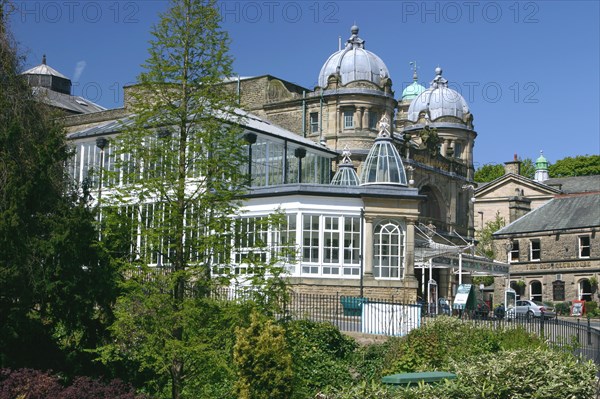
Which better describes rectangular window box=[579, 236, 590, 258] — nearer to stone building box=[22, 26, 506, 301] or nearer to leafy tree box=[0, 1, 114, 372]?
stone building box=[22, 26, 506, 301]

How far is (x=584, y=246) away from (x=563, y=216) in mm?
3038

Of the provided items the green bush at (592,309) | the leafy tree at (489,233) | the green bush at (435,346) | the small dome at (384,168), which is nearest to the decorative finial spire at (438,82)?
the leafy tree at (489,233)

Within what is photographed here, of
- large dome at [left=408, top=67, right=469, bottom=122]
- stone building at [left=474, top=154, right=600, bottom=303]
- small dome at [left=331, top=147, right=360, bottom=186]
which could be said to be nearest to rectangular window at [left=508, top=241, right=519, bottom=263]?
stone building at [left=474, top=154, right=600, bottom=303]

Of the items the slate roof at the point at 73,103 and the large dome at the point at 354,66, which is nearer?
the large dome at the point at 354,66

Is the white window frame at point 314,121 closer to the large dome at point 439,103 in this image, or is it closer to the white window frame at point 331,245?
the large dome at point 439,103

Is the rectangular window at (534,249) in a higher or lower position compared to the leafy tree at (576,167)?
lower

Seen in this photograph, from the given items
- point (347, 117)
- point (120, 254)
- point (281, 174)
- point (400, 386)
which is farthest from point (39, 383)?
point (347, 117)

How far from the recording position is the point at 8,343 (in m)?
16.0

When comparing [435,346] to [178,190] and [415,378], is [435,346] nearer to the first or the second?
[415,378]

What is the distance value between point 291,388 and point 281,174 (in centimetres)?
2786

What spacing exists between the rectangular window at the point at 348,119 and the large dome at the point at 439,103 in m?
15.5

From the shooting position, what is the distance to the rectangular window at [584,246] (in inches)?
2201

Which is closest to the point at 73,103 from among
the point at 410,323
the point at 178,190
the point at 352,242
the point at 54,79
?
the point at 54,79

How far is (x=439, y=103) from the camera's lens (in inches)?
2712
